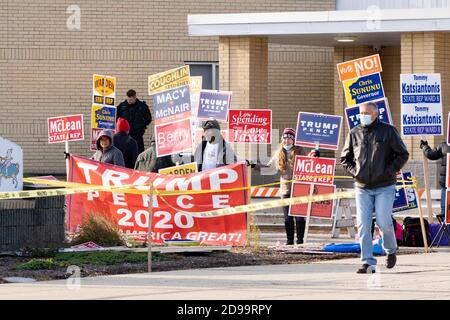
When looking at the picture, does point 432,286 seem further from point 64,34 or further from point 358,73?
point 64,34

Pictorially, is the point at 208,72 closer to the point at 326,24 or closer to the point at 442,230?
the point at 326,24

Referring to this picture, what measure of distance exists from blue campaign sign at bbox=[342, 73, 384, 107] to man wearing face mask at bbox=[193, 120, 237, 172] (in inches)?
80.0

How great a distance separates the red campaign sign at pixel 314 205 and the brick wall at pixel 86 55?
8847 millimetres

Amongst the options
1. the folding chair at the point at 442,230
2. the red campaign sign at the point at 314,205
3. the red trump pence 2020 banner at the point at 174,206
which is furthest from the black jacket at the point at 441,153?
the red trump pence 2020 banner at the point at 174,206

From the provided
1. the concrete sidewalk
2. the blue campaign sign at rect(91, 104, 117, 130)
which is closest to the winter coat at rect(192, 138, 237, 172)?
the concrete sidewalk

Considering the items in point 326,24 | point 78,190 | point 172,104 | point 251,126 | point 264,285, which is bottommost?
point 264,285

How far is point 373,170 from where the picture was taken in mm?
13539

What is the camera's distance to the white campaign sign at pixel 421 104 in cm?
1714

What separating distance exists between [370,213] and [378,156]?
65cm

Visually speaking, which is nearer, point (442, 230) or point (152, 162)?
point (442, 230)

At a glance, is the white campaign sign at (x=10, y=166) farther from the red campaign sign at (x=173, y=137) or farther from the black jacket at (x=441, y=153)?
the black jacket at (x=441, y=153)

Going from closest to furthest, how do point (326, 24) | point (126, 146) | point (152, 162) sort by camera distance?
point (152, 162), point (126, 146), point (326, 24)

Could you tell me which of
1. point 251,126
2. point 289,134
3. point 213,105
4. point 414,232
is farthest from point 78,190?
point 213,105

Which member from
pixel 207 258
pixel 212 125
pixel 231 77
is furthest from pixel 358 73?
pixel 231 77
